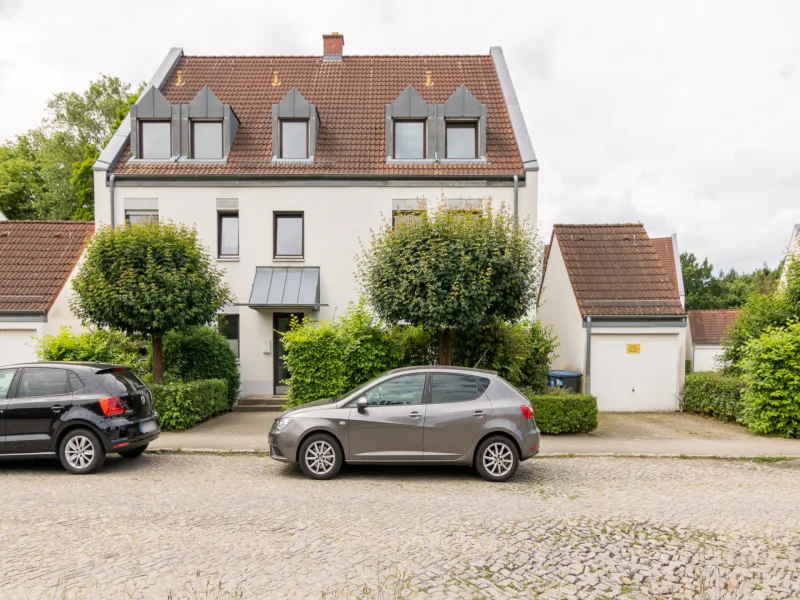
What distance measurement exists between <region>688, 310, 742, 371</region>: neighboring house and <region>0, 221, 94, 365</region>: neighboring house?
3483 cm

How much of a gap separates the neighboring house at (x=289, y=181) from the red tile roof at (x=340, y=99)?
0.07 metres

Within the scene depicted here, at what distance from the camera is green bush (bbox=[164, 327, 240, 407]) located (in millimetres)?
13922

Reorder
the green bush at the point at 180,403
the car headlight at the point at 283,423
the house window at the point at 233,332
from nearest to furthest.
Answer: the car headlight at the point at 283,423, the green bush at the point at 180,403, the house window at the point at 233,332

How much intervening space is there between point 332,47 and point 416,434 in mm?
17009

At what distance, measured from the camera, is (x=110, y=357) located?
1232 centimetres

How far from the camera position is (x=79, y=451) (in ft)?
26.6

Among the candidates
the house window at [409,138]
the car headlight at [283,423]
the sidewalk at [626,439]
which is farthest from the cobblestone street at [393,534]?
the house window at [409,138]

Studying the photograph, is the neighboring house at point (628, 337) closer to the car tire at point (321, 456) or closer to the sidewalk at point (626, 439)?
the sidewalk at point (626, 439)

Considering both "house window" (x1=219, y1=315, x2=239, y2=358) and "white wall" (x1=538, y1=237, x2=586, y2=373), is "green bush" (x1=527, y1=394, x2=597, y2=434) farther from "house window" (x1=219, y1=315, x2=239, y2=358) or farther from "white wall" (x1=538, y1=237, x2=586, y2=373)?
"house window" (x1=219, y1=315, x2=239, y2=358)

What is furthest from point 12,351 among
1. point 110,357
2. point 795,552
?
point 795,552

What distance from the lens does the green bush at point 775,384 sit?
11.2 m

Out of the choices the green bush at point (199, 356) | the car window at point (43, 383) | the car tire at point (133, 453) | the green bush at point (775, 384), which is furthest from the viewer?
the green bush at point (199, 356)

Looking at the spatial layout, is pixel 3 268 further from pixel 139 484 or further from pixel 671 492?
pixel 671 492

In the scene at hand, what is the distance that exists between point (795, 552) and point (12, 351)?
17302mm
